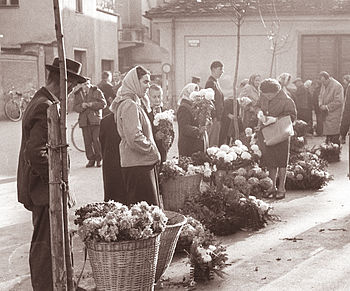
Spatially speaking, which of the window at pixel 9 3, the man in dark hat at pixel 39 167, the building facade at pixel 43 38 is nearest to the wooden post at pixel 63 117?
the man in dark hat at pixel 39 167

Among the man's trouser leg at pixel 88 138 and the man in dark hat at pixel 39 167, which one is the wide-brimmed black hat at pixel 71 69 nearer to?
the man in dark hat at pixel 39 167

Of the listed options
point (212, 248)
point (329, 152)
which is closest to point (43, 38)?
point (329, 152)

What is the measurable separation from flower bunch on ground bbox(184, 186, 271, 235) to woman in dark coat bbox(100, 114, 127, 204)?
0.98 m

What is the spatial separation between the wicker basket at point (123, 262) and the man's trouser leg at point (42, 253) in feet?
1.39

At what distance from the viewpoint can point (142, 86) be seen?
Result: 726cm

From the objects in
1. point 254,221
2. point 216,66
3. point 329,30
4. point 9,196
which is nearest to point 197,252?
point 254,221

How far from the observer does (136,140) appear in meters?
7.04

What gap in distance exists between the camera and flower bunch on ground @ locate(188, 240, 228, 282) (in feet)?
21.3

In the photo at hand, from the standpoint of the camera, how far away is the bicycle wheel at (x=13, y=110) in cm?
2714

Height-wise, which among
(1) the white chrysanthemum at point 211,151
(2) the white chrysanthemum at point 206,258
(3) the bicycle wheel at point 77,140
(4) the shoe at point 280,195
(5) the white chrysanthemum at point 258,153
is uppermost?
(1) the white chrysanthemum at point 211,151

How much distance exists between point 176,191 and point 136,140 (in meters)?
2.56

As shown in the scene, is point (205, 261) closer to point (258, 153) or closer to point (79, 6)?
point (258, 153)

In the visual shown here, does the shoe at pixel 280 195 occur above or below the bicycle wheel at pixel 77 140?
above

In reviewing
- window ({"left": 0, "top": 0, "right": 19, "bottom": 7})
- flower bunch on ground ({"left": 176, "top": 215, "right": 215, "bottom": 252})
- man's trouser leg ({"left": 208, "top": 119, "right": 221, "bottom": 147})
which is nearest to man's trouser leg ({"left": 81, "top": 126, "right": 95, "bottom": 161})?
man's trouser leg ({"left": 208, "top": 119, "right": 221, "bottom": 147})
